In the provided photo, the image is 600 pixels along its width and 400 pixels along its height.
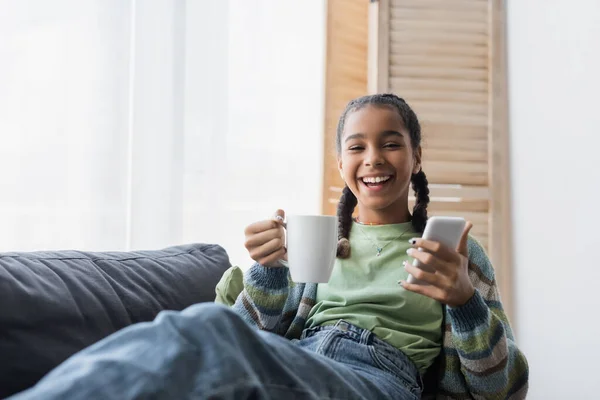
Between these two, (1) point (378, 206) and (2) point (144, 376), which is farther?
(1) point (378, 206)

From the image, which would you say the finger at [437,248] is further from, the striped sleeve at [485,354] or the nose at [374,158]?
the nose at [374,158]

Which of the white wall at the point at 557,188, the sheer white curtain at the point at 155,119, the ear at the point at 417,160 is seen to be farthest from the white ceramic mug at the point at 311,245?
the white wall at the point at 557,188

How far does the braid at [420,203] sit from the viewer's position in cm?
159

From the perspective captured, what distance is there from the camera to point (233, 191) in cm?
243

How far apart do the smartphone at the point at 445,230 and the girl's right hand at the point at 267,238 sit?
0.29 meters

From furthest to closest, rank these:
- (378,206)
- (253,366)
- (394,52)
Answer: (394,52), (378,206), (253,366)

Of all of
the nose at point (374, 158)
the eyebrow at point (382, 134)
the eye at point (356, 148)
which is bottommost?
the nose at point (374, 158)

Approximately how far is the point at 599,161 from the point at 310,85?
1084mm

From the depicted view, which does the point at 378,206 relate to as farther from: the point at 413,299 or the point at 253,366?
the point at 253,366

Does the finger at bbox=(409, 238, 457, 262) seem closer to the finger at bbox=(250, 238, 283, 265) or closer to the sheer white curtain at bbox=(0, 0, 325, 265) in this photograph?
the finger at bbox=(250, 238, 283, 265)

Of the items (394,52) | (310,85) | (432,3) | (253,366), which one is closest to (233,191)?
(310,85)

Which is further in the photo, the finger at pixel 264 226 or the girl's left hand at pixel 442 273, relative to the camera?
the finger at pixel 264 226

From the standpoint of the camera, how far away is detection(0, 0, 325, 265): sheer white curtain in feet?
5.99

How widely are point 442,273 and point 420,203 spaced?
49cm
